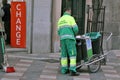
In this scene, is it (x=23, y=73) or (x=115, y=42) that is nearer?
(x=23, y=73)

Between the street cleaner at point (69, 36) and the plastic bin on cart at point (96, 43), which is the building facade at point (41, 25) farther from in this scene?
the street cleaner at point (69, 36)

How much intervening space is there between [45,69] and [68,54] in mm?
1084

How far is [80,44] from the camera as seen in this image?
427 inches

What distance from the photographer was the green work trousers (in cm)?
1055

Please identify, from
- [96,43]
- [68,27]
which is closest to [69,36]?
[68,27]

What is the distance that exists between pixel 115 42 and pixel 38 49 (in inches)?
126

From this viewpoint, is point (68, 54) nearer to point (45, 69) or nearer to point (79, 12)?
point (45, 69)

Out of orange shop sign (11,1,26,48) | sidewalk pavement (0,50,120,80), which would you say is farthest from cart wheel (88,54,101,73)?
orange shop sign (11,1,26,48)

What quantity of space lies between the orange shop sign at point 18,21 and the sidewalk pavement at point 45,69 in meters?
0.73

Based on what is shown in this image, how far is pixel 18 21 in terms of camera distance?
1452 centimetres

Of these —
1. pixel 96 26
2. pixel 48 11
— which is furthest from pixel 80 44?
pixel 48 11

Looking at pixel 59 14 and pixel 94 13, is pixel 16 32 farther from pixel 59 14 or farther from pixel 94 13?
pixel 94 13

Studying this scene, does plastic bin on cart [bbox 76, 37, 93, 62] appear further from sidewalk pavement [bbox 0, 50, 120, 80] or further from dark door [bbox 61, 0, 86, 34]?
dark door [bbox 61, 0, 86, 34]

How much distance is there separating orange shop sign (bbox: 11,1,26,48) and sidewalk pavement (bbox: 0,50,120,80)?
73 centimetres
